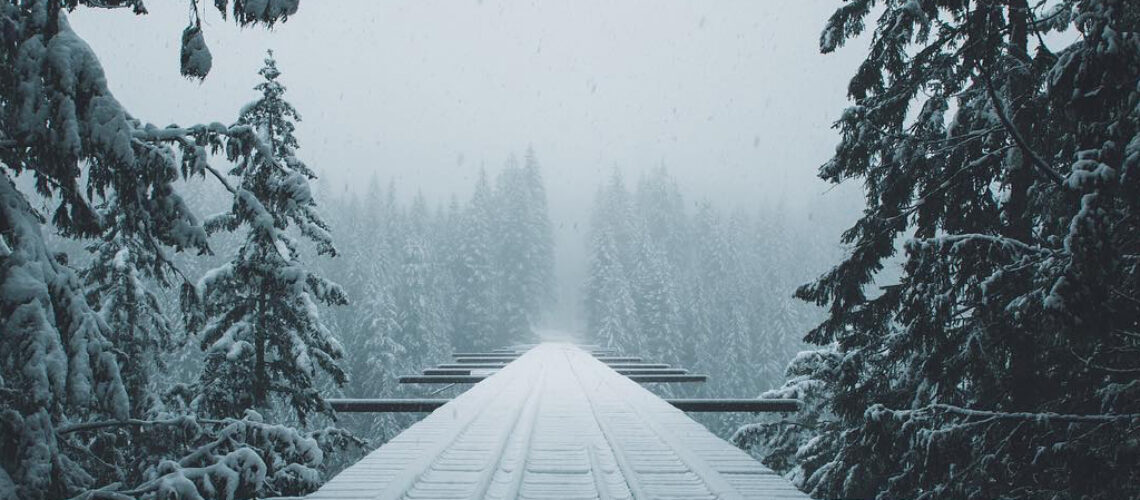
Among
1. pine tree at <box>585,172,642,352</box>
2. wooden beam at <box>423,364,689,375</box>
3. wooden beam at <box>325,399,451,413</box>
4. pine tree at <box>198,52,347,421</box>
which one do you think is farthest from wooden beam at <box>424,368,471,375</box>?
pine tree at <box>585,172,642,352</box>

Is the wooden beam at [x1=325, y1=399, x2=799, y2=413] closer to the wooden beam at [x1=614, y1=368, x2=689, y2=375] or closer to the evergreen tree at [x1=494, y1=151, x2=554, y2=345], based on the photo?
the wooden beam at [x1=614, y1=368, x2=689, y2=375]

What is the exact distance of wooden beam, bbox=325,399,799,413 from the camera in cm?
951

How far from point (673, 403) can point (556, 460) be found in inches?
188

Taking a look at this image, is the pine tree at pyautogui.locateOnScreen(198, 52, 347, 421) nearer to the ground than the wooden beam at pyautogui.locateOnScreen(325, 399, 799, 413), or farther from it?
farther from it

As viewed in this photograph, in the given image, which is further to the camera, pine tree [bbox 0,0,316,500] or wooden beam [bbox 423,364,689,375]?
wooden beam [bbox 423,364,689,375]

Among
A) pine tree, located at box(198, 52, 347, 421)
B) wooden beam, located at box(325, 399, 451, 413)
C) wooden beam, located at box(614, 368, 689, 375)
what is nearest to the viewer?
wooden beam, located at box(325, 399, 451, 413)

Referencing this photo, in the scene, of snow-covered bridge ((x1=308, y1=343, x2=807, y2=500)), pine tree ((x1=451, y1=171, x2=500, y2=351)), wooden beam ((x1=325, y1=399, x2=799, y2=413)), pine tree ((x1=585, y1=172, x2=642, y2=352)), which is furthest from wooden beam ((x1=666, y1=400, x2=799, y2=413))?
pine tree ((x1=451, y1=171, x2=500, y2=351))

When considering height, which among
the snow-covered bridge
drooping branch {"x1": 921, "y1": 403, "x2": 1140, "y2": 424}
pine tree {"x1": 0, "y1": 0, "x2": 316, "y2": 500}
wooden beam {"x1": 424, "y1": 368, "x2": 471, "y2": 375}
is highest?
pine tree {"x1": 0, "y1": 0, "x2": 316, "y2": 500}

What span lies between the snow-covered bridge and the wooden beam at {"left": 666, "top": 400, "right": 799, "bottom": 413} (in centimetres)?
115

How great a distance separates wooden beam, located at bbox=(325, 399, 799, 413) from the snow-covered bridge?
107cm

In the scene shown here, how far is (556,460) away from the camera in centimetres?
561

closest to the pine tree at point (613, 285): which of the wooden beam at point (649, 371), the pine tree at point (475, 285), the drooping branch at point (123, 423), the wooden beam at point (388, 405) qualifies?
the pine tree at point (475, 285)

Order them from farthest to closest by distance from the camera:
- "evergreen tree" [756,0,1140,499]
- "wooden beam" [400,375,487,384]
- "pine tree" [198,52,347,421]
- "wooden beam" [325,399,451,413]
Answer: "wooden beam" [400,375,487,384]
"pine tree" [198,52,347,421]
"wooden beam" [325,399,451,413]
"evergreen tree" [756,0,1140,499]

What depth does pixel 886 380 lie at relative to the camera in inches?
271
